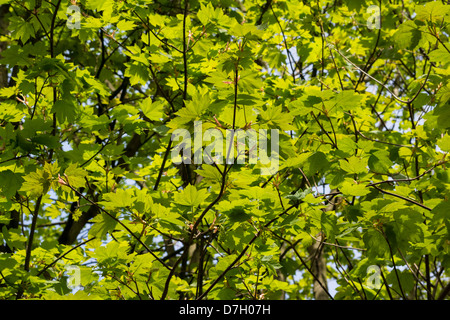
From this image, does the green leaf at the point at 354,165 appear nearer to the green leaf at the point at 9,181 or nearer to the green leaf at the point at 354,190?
the green leaf at the point at 354,190

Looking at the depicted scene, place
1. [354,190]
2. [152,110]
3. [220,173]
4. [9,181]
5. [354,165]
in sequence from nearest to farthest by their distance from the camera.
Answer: [220,173]
[354,190]
[354,165]
[9,181]
[152,110]

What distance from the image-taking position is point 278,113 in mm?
2070

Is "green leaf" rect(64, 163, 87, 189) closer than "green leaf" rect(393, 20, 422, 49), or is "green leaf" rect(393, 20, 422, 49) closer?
"green leaf" rect(64, 163, 87, 189)

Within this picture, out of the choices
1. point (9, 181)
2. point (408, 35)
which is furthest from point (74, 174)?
point (408, 35)

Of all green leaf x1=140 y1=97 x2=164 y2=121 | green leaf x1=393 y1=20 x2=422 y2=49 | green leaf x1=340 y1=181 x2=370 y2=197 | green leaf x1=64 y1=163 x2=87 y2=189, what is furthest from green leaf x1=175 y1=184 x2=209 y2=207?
green leaf x1=393 y1=20 x2=422 y2=49

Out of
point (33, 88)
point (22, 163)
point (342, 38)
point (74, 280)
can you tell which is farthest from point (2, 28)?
point (342, 38)

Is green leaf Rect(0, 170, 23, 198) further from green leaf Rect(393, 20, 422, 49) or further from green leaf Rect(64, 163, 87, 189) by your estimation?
green leaf Rect(393, 20, 422, 49)

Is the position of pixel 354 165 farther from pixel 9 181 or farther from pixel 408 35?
pixel 9 181

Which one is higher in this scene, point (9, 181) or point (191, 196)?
point (9, 181)

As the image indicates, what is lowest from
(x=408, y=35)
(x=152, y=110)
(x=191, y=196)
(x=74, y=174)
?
(x=191, y=196)

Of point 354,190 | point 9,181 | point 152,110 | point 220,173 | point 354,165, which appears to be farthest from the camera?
point 152,110

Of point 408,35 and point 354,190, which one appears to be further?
point 408,35
